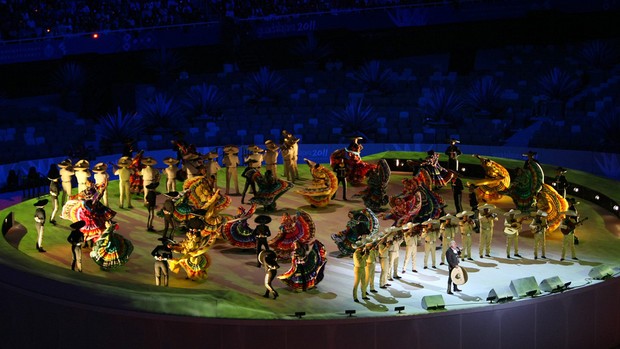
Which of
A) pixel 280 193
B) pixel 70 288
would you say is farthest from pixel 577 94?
pixel 70 288

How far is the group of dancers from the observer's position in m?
15.7

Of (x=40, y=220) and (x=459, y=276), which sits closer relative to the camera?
(x=459, y=276)

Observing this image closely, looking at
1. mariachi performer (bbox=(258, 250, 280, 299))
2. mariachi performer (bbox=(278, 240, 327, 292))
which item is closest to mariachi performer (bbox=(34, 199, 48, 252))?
mariachi performer (bbox=(258, 250, 280, 299))

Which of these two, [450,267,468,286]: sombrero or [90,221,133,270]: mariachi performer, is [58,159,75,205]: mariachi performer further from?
[450,267,468,286]: sombrero

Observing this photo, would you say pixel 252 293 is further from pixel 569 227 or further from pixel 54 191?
pixel 54 191

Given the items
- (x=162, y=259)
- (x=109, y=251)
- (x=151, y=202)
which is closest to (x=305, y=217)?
(x=162, y=259)

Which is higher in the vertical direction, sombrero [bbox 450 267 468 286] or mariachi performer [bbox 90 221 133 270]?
mariachi performer [bbox 90 221 133 270]

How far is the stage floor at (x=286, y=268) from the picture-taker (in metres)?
14.0

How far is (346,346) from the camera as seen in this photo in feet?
44.3

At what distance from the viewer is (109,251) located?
16562 millimetres

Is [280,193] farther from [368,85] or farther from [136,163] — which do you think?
[368,85]

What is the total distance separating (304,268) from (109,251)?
11.1 ft

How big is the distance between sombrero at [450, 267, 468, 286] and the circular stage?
0.25 meters

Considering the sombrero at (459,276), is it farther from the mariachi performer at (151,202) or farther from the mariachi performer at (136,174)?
the mariachi performer at (136,174)
